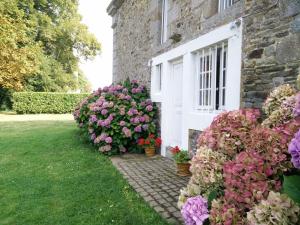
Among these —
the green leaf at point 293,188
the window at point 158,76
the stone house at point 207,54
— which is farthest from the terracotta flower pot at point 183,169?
the green leaf at point 293,188

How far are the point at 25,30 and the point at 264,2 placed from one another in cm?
2510

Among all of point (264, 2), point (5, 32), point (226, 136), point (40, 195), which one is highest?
point (5, 32)

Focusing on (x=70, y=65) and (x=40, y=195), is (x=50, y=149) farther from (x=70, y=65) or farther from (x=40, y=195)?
(x=70, y=65)

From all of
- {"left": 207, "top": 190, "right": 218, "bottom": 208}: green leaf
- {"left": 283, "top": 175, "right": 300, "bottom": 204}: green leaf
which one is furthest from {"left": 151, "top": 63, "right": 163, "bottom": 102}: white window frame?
{"left": 283, "top": 175, "right": 300, "bottom": 204}: green leaf

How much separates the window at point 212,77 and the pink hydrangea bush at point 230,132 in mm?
2566

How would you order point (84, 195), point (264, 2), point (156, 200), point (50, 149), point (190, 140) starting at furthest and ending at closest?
point (50, 149)
point (190, 140)
point (84, 195)
point (156, 200)
point (264, 2)

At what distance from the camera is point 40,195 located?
4.98 metres

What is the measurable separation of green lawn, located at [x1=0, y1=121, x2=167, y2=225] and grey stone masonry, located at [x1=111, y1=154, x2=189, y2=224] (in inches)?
6.2

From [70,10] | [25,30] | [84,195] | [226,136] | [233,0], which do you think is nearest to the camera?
[226,136]

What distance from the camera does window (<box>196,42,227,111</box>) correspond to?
576 centimetres

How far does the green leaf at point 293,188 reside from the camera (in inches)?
71.2

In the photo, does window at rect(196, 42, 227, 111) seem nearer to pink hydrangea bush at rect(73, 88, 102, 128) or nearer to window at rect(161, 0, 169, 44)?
window at rect(161, 0, 169, 44)

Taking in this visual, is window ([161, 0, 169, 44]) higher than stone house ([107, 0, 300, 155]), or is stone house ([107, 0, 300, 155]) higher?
window ([161, 0, 169, 44])

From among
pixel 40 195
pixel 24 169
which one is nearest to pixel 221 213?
pixel 40 195
